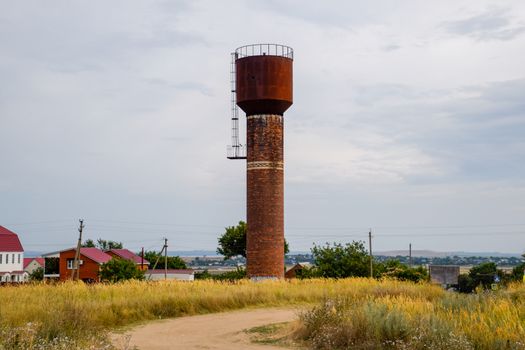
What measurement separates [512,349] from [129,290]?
54.2 feet

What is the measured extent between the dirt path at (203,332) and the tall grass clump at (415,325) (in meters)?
1.62

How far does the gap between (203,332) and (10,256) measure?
72.0 metres

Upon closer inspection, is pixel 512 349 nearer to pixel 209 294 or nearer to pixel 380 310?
pixel 380 310

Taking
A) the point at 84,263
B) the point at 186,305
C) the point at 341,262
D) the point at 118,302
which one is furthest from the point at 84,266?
the point at 118,302

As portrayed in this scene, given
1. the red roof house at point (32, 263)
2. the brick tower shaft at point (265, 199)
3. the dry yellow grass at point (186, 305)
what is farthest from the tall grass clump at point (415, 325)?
the red roof house at point (32, 263)

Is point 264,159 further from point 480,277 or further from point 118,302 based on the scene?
point 480,277

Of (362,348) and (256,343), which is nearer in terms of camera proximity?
(362,348)

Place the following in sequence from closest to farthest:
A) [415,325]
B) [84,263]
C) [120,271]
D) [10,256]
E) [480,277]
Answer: [415,325], [120,271], [480,277], [84,263], [10,256]

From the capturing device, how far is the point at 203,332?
18.0m

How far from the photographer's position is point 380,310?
15164mm

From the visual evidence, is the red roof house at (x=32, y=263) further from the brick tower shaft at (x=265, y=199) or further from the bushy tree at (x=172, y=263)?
the brick tower shaft at (x=265, y=199)

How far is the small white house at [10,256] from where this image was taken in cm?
8112

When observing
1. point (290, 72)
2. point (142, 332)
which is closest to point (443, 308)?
point (142, 332)

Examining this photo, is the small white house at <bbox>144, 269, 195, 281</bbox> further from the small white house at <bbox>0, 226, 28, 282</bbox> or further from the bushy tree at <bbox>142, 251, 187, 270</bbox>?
the small white house at <bbox>0, 226, 28, 282</bbox>
